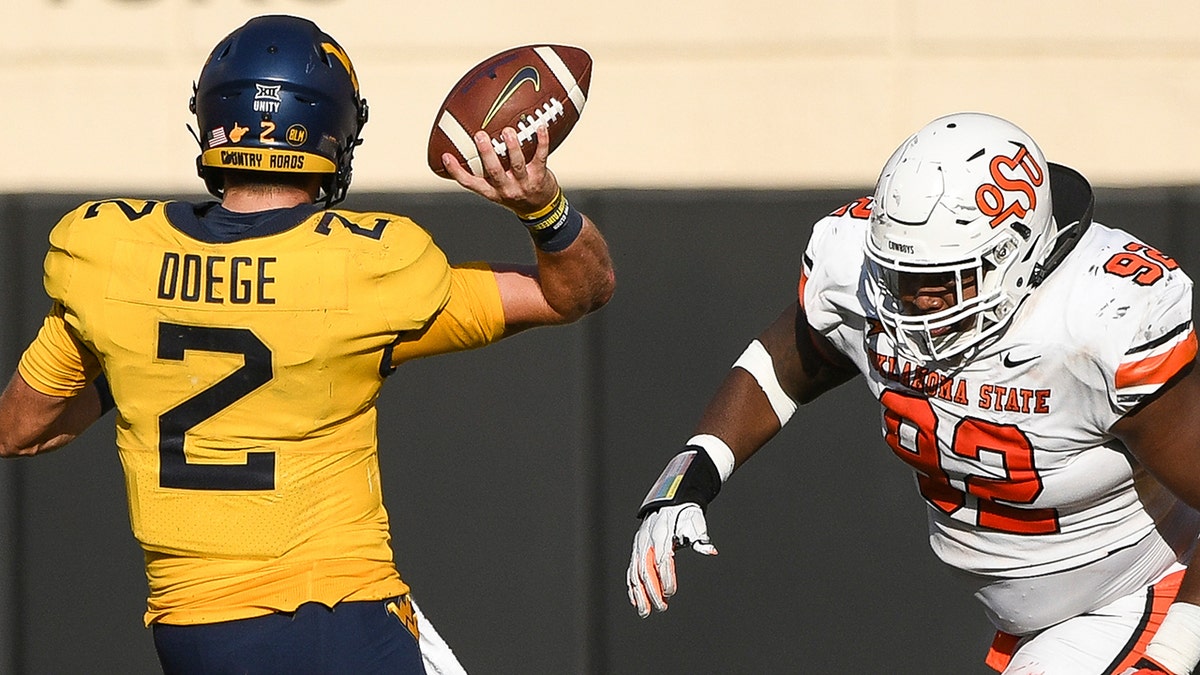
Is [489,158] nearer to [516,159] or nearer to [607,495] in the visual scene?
[516,159]

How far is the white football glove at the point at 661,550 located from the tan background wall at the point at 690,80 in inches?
69.3

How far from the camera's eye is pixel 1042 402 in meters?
2.50

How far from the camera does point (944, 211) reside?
2.43 meters

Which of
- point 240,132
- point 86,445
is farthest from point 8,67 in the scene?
point 240,132

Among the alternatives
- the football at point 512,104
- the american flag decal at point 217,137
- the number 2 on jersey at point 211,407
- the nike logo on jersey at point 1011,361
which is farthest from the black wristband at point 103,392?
the nike logo on jersey at point 1011,361

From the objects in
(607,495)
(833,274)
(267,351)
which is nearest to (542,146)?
(267,351)

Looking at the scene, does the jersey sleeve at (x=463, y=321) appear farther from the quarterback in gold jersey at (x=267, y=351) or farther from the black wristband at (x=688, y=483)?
the black wristband at (x=688, y=483)

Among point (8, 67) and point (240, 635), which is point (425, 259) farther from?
point (8, 67)

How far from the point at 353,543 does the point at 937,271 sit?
1.01 metres

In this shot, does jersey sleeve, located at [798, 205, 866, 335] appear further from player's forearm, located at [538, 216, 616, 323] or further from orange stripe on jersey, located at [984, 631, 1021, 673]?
orange stripe on jersey, located at [984, 631, 1021, 673]

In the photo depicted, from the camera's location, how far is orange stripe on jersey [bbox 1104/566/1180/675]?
8.59 feet

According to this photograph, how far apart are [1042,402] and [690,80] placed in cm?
197

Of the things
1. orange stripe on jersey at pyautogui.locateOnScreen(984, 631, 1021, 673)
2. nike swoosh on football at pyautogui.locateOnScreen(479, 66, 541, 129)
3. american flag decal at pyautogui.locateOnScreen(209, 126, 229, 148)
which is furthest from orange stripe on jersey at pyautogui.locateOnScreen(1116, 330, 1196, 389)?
american flag decal at pyautogui.locateOnScreen(209, 126, 229, 148)

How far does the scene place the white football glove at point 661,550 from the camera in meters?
2.57
